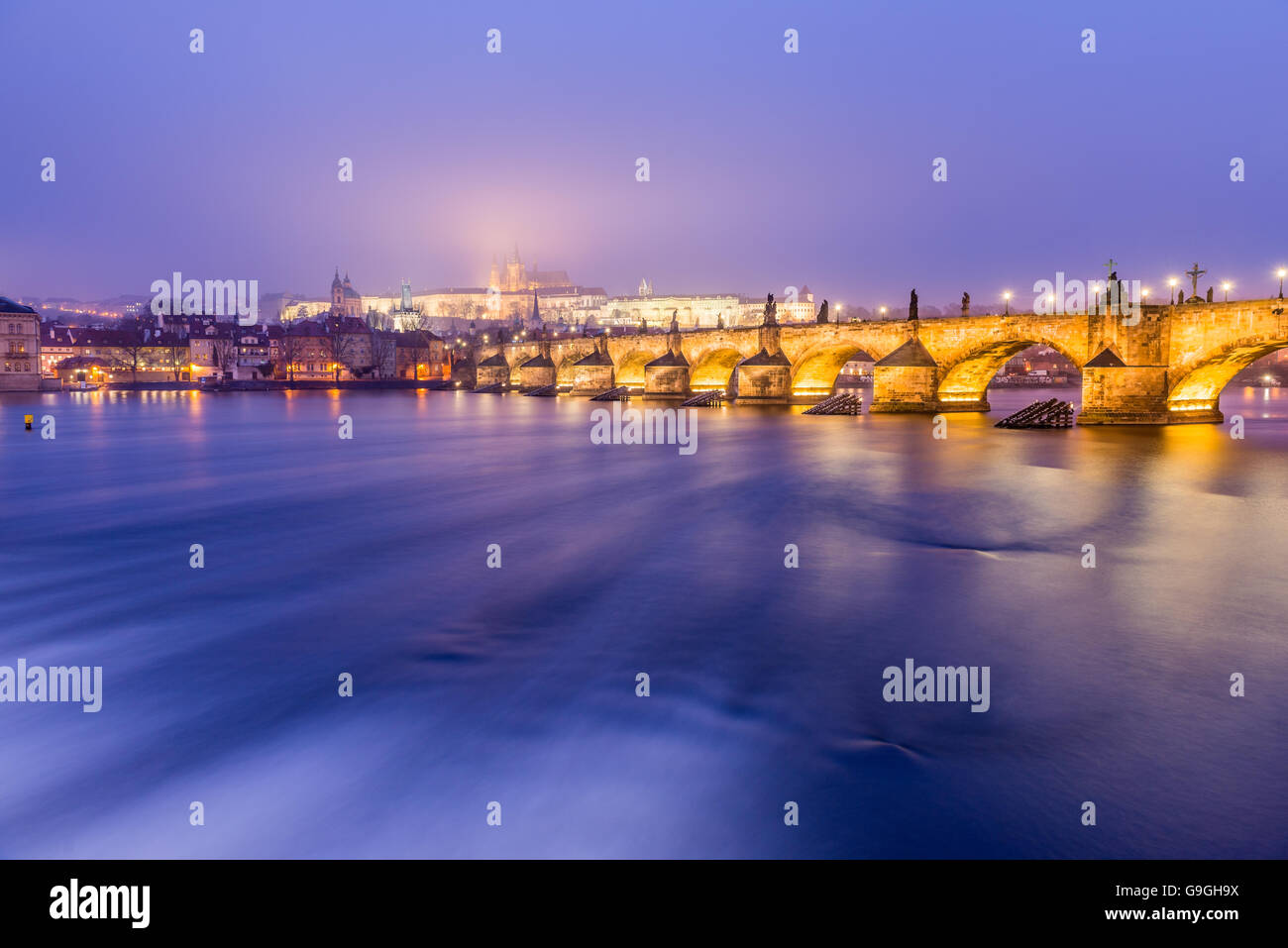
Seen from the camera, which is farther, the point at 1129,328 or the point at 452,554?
the point at 1129,328

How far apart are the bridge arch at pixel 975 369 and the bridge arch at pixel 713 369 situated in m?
16.6

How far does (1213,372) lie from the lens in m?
30.7

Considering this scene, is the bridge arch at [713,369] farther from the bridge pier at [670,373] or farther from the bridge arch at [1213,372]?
the bridge arch at [1213,372]

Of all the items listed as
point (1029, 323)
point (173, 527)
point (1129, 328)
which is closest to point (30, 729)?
point (173, 527)

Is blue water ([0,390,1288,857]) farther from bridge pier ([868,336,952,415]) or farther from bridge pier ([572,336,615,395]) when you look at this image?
bridge pier ([572,336,615,395])

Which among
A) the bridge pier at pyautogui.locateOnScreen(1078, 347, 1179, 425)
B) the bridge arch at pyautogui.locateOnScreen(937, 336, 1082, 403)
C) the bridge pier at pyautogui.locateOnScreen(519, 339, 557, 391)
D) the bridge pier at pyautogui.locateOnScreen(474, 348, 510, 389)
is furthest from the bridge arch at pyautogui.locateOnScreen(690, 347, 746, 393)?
the bridge pier at pyautogui.locateOnScreen(474, 348, 510, 389)

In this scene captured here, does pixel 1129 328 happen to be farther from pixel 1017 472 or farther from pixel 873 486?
pixel 873 486

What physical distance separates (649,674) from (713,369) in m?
52.8

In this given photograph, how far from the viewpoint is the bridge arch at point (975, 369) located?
36.7 metres

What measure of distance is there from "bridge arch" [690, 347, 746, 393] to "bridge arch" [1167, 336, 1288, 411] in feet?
91.7

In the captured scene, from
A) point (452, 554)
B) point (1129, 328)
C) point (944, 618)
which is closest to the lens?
point (944, 618)

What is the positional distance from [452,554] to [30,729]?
656cm
